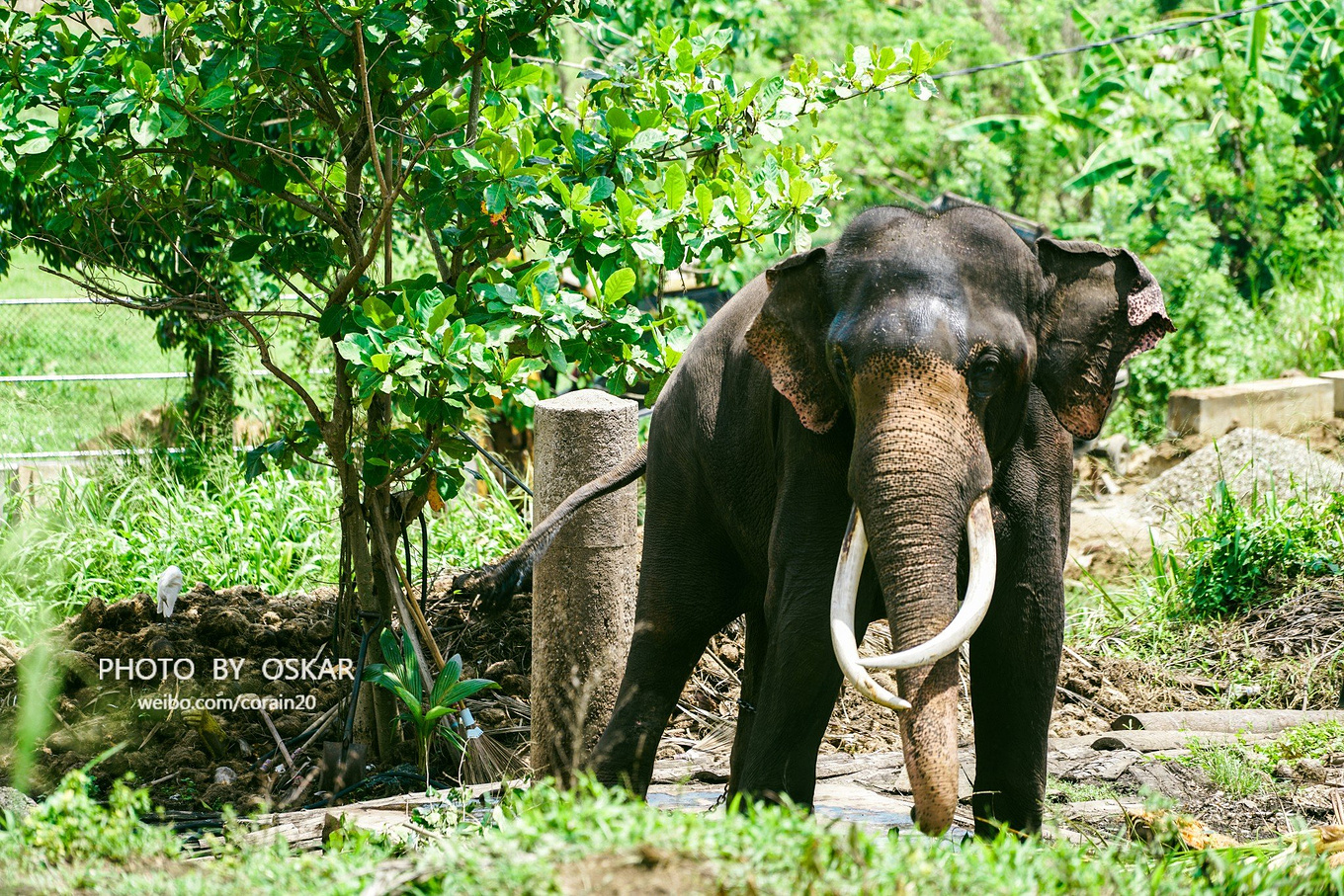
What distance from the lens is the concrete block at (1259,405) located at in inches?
423

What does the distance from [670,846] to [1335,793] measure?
324cm

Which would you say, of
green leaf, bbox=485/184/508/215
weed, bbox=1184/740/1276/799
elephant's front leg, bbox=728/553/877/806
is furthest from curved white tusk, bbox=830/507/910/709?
weed, bbox=1184/740/1276/799

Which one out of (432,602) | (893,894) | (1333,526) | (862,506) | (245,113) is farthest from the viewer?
(1333,526)

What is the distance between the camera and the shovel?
554 centimetres

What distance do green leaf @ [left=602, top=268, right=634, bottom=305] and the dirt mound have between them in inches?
96.3

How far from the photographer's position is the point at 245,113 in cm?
531

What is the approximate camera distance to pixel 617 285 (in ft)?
15.7

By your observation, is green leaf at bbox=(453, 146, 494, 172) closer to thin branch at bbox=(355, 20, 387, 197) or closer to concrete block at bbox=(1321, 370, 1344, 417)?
thin branch at bbox=(355, 20, 387, 197)

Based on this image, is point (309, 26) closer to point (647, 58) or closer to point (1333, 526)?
point (647, 58)

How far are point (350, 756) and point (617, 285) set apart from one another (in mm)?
2259

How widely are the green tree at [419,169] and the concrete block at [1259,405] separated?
6344 millimetres

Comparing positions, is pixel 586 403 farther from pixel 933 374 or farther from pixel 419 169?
pixel 933 374

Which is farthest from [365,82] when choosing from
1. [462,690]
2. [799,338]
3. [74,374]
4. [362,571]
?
[74,374]

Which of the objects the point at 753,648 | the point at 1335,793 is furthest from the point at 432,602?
the point at 1335,793
